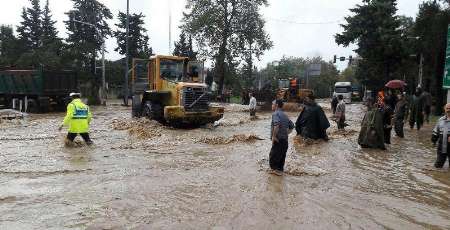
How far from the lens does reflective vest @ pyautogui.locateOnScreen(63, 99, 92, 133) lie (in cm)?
1284

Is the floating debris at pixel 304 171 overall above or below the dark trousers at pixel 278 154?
below

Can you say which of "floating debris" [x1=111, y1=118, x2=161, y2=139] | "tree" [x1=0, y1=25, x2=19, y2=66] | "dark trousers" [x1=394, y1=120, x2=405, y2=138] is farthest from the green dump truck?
"tree" [x1=0, y1=25, x2=19, y2=66]

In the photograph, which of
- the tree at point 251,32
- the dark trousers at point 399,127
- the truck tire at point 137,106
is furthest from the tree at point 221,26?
the dark trousers at point 399,127

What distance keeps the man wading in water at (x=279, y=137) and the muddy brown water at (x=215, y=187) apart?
0.31m

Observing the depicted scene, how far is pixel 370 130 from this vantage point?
13.4m

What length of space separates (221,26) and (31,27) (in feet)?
79.4

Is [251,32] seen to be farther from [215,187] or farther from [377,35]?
[215,187]

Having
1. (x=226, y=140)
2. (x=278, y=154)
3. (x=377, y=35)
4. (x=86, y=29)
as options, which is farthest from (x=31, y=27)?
(x=278, y=154)

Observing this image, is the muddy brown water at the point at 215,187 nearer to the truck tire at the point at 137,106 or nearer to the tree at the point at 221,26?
the truck tire at the point at 137,106

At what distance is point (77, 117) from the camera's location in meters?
12.9

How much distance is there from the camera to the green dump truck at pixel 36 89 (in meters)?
29.0

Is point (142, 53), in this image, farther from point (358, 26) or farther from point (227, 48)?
point (358, 26)

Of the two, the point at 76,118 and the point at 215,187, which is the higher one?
the point at 76,118

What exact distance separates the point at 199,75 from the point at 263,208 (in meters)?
12.9
